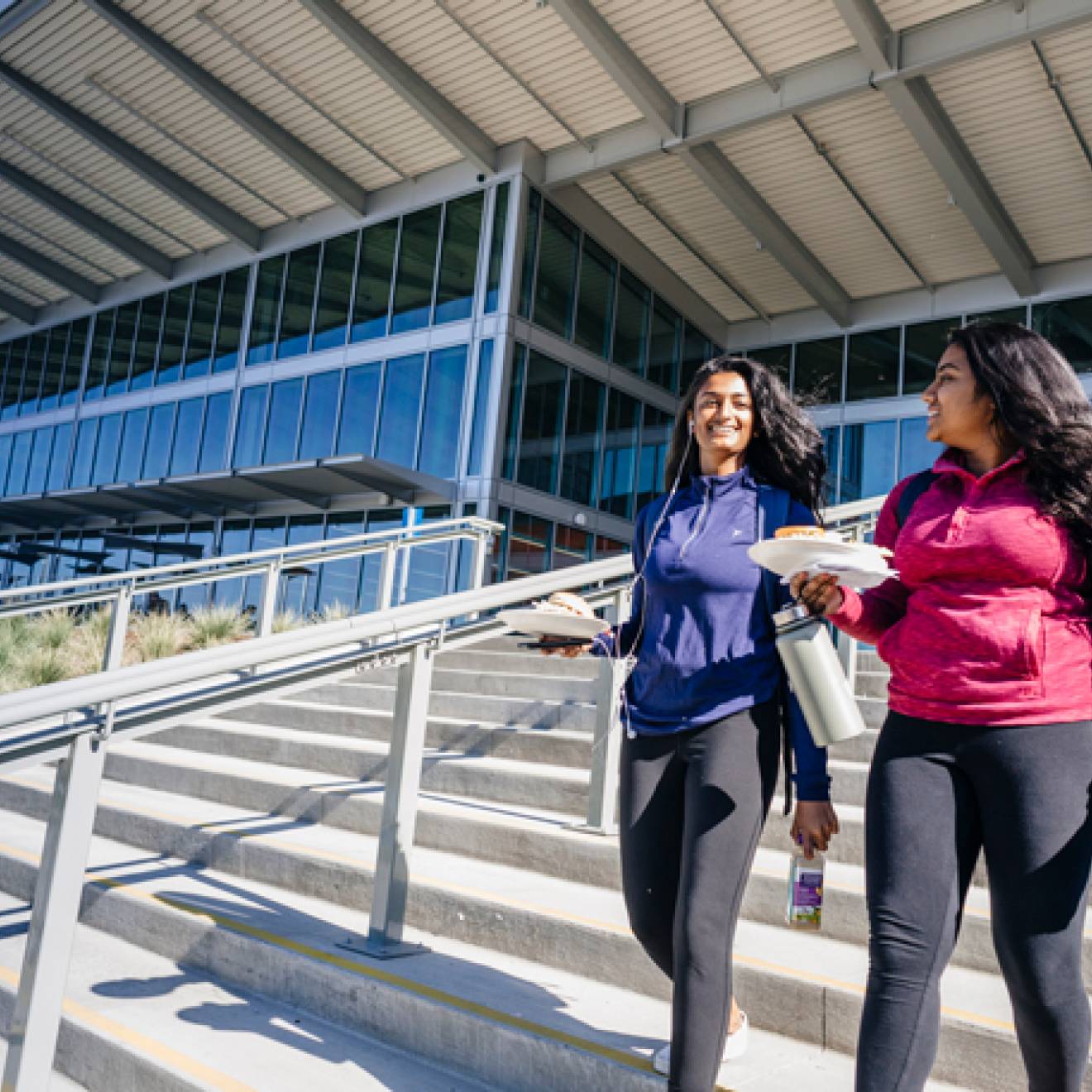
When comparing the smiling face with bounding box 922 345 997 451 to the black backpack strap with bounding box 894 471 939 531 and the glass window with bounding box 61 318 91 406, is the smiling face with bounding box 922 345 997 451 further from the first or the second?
the glass window with bounding box 61 318 91 406

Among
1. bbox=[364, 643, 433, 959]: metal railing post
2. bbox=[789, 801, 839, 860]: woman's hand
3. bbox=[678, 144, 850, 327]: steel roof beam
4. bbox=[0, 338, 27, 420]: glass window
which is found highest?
bbox=[678, 144, 850, 327]: steel roof beam

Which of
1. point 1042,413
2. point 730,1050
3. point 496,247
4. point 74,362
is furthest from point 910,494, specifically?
point 74,362

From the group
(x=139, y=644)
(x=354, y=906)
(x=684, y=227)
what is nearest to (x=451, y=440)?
(x=684, y=227)

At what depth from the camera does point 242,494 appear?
62.4 ft

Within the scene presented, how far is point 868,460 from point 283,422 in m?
10.6

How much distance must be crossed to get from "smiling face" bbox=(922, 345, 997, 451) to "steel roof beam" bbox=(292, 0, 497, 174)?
13998 mm

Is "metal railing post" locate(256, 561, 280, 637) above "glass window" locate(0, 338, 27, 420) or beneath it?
beneath

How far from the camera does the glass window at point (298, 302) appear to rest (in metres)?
19.7

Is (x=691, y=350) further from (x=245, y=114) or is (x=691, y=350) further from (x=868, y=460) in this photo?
(x=245, y=114)

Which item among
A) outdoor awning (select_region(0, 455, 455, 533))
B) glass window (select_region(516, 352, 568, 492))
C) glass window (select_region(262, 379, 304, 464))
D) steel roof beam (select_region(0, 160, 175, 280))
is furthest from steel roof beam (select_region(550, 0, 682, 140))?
steel roof beam (select_region(0, 160, 175, 280))

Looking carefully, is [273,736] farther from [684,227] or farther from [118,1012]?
[684,227]

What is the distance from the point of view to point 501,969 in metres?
3.38

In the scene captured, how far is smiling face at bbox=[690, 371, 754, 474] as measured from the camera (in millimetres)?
2715

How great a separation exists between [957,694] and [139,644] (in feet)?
35.5
